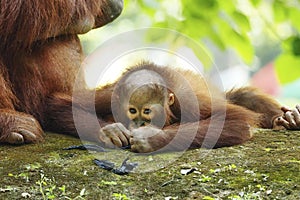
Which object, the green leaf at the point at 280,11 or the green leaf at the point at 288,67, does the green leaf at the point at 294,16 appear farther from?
the green leaf at the point at 288,67

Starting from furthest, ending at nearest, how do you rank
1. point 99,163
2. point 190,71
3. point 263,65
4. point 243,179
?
1. point 263,65
2. point 190,71
3. point 99,163
4. point 243,179

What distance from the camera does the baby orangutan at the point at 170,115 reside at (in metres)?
2.87

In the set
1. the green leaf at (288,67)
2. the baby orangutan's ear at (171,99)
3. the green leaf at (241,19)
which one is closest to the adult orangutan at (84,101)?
the baby orangutan's ear at (171,99)

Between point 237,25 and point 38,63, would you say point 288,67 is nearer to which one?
point 237,25

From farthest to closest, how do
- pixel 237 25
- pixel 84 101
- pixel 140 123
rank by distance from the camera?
pixel 237 25 → pixel 84 101 → pixel 140 123

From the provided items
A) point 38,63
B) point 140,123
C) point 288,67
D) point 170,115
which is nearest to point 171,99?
point 170,115

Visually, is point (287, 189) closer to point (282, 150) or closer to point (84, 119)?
point (282, 150)

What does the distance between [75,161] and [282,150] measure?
2.54 ft

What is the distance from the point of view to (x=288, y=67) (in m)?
3.71

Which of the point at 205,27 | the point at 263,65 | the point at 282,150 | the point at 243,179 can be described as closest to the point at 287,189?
the point at 243,179

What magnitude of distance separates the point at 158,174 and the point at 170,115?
0.60m

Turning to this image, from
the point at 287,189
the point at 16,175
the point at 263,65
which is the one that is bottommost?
the point at 263,65

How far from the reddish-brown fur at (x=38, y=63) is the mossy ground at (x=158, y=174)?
7.8 inches

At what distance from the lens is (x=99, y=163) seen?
2.66 metres
